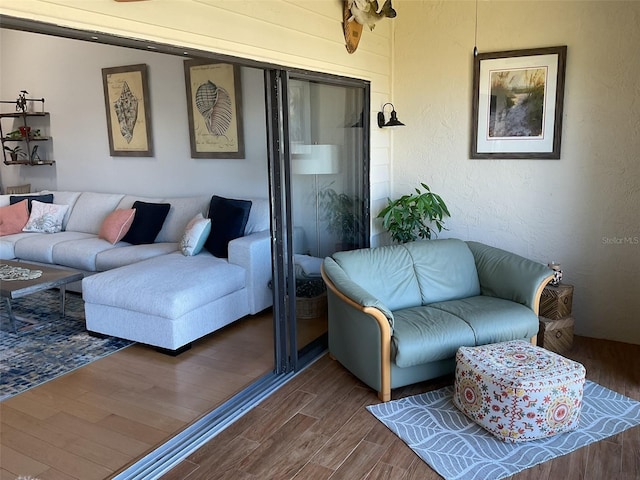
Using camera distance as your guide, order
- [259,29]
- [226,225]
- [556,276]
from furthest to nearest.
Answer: [226,225]
[556,276]
[259,29]

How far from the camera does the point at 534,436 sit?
8.51 ft

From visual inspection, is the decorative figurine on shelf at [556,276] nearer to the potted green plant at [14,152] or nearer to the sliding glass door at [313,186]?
the sliding glass door at [313,186]

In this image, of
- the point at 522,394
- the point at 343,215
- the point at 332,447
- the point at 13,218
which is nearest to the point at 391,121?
the point at 343,215

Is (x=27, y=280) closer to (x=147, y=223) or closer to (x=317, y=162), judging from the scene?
(x=147, y=223)

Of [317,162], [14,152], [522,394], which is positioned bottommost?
[522,394]

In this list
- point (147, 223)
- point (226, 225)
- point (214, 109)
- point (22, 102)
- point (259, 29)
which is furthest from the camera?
point (22, 102)

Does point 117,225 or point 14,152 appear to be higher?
point 14,152

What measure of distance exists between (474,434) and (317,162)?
1.95 metres

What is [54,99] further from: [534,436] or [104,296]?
[534,436]

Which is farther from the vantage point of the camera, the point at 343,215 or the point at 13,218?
the point at 13,218

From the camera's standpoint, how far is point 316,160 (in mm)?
3574

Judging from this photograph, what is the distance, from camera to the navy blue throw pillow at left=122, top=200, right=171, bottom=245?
493cm

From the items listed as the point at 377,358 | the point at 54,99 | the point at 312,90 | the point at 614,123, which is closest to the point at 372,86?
the point at 312,90

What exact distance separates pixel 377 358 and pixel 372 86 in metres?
2.17
